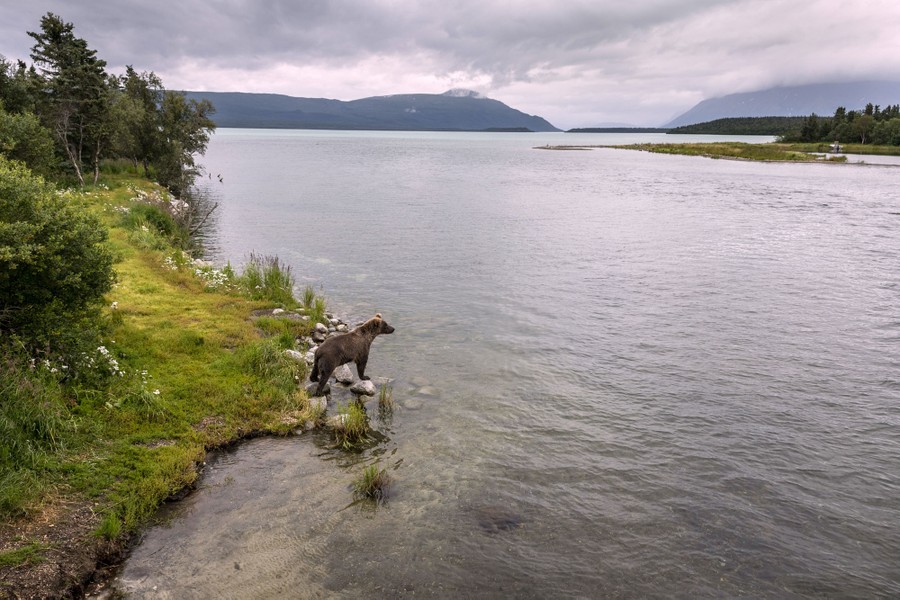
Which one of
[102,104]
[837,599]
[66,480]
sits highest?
[102,104]

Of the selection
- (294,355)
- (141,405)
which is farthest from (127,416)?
(294,355)

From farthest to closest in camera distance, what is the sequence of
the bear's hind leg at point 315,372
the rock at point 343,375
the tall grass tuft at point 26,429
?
1. the rock at point 343,375
2. the bear's hind leg at point 315,372
3. the tall grass tuft at point 26,429

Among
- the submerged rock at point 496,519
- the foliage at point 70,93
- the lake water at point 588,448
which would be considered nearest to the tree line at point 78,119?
the foliage at point 70,93

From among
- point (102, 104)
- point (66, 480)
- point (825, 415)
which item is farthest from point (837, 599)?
point (102, 104)

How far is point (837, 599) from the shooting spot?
9992 millimetres

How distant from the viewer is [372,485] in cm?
1252

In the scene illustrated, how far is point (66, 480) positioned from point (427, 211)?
48713mm

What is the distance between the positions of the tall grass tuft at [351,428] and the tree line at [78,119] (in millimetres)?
31806

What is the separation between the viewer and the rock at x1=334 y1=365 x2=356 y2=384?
1798 cm

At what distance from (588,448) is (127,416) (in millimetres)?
11989

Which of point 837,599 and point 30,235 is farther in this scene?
point 30,235

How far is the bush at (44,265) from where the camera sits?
12.5m

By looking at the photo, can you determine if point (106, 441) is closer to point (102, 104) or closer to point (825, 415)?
point (825, 415)

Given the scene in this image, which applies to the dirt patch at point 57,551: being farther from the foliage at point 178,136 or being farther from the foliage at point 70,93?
the foliage at point 178,136
